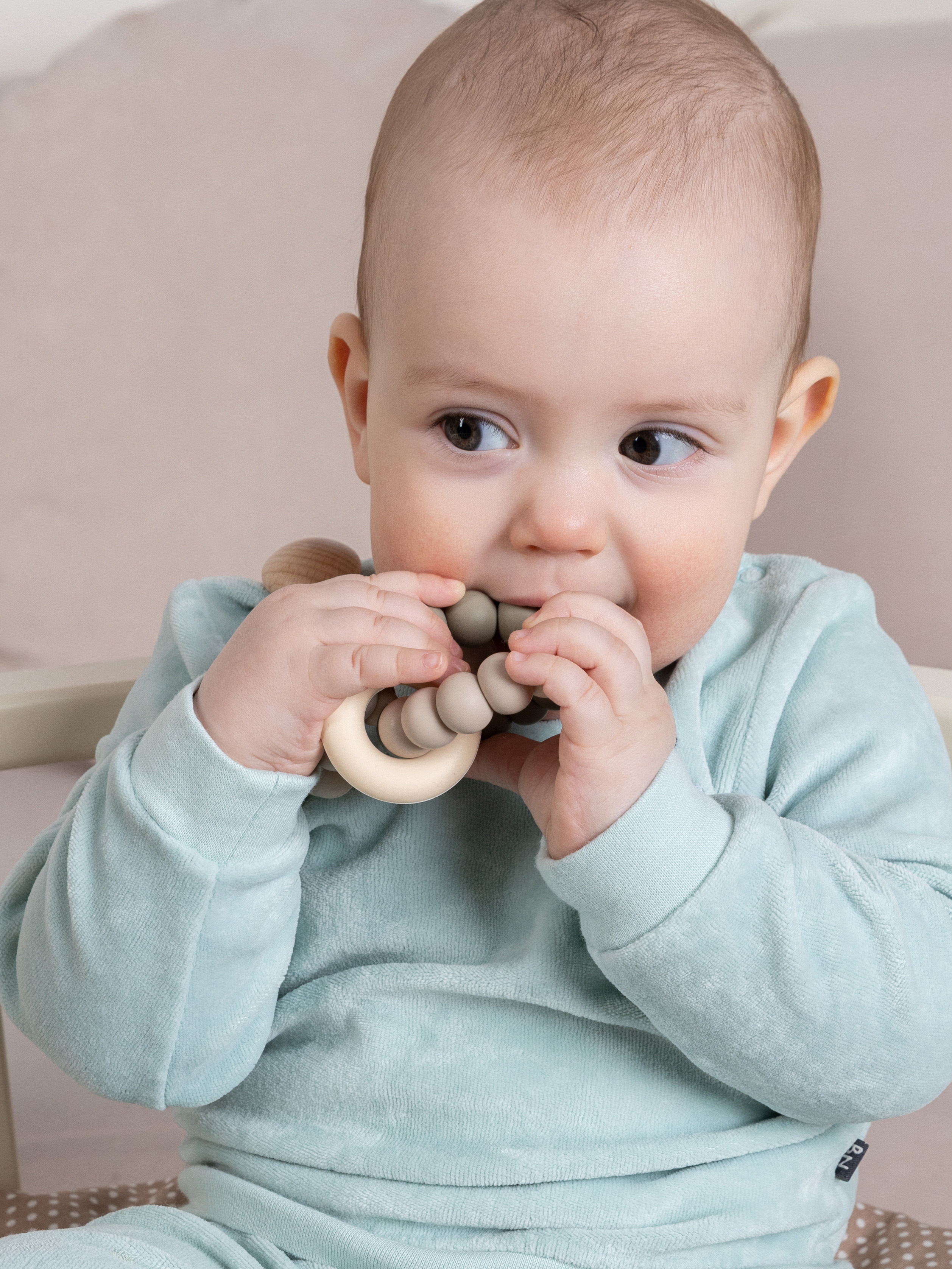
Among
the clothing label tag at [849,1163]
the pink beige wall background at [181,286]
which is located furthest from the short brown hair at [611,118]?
the pink beige wall background at [181,286]

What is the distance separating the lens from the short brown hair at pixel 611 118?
58 cm

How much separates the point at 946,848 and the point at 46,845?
0.45m

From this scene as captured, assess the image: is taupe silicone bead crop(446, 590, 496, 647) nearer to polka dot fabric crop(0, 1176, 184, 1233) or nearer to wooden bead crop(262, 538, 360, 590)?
wooden bead crop(262, 538, 360, 590)

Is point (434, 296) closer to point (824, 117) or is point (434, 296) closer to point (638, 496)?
point (638, 496)

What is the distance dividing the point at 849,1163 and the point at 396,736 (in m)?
0.34

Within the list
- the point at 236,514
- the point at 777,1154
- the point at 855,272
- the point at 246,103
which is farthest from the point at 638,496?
the point at 246,103

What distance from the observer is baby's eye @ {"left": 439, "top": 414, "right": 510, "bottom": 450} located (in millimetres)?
601

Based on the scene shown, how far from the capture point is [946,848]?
0.66m

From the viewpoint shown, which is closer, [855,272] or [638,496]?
[638,496]

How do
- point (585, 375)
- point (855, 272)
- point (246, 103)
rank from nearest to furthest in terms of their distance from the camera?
1. point (585, 375)
2. point (855, 272)
3. point (246, 103)

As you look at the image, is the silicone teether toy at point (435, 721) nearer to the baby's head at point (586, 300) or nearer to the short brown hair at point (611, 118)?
the baby's head at point (586, 300)

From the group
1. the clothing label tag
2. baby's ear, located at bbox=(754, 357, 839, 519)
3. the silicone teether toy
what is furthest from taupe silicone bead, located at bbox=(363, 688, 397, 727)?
the clothing label tag

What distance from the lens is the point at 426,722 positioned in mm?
552

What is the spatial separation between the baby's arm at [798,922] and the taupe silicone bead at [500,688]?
74 millimetres
